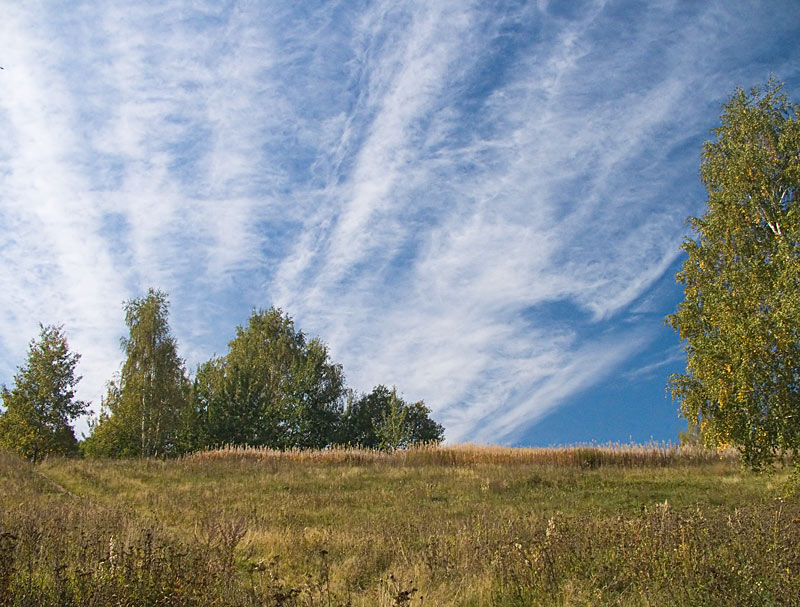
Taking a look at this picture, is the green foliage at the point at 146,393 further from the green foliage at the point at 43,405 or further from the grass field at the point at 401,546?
the grass field at the point at 401,546

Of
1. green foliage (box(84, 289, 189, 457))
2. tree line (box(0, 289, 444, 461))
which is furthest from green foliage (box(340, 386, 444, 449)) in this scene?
green foliage (box(84, 289, 189, 457))

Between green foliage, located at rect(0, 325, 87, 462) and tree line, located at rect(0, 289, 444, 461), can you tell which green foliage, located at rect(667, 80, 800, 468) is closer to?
tree line, located at rect(0, 289, 444, 461)

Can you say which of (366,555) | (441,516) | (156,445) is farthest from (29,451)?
(366,555)

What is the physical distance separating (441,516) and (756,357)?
9679 millimetres

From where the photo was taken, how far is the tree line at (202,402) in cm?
4125

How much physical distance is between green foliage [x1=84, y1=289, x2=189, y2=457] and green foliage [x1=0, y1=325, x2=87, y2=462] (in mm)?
3783

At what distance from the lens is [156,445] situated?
4616 centimetres

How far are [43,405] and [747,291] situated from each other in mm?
42857

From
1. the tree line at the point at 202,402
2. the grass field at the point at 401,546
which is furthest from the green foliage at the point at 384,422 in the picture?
the grass field at the point at 401,546

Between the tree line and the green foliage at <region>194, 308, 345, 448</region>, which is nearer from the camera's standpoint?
the tree line

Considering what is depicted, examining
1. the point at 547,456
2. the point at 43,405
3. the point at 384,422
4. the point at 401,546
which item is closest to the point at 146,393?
the point at 43,405

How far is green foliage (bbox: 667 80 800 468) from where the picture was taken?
16.3 m

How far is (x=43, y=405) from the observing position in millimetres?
41156

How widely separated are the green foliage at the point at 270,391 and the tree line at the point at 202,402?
3.8 inches
